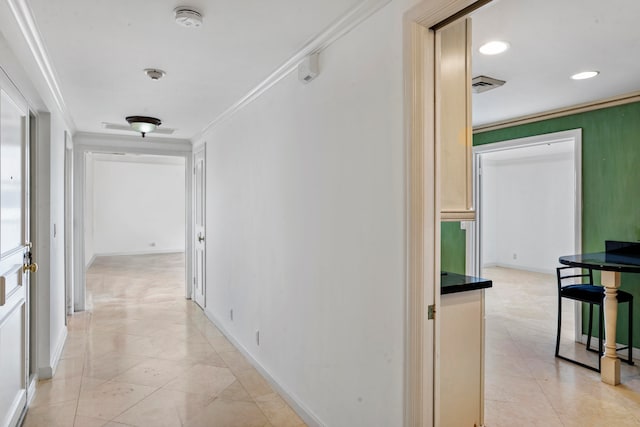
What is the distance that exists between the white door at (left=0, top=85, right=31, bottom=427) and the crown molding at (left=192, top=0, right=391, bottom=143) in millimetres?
1581

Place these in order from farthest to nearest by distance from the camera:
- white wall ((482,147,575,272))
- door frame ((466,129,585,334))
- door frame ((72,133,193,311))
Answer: white wall ((482,147,575,272)), door frame ((72,133,193,311)), door frame ((466,129,585,334))

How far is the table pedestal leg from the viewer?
3.13m

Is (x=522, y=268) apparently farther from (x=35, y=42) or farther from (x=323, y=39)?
(x=35, y=42)

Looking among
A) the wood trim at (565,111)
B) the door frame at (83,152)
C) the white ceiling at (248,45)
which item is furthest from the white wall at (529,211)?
the door frame at (83,152)

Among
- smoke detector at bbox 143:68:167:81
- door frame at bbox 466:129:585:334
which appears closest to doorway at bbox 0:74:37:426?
smoke detector at bbox 143:68:167:81

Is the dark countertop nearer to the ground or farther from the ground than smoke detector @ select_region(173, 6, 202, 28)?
nearer to the ground

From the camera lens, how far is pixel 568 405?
2.83 meters

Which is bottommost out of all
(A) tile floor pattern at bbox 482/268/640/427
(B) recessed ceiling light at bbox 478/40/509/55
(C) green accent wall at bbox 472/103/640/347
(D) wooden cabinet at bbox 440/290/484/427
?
(A) tile floor pattern at bbox 482/268/640/427

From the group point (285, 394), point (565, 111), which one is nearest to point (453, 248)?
point (565, 111)

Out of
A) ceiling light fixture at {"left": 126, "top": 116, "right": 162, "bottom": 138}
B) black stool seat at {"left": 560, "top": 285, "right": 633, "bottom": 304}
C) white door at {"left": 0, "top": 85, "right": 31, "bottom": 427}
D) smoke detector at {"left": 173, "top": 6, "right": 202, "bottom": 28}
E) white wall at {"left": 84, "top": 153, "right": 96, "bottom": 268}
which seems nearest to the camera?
smoke detector at {"left": 173, "top": 6, "right": 202, "bottom": 28}

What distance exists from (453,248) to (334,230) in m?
3.49

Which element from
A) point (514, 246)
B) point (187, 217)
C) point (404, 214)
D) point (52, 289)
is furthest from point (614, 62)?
point (514, 246)

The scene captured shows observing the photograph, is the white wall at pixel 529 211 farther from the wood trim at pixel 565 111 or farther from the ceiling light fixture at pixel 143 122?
the ceiling light fixture at pixel 143 122

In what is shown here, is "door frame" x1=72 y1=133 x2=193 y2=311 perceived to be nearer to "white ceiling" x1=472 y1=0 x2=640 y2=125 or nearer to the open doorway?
"white ceiling" x1=472 y1=0 x2=640 y2=125
